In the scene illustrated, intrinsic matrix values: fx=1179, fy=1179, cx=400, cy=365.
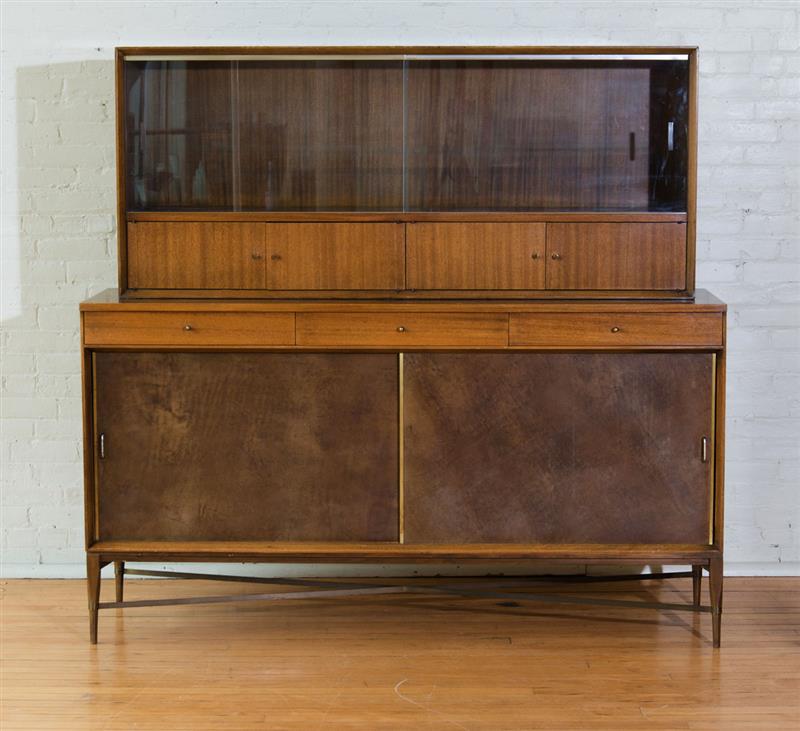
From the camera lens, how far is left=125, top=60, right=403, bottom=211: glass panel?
363cm

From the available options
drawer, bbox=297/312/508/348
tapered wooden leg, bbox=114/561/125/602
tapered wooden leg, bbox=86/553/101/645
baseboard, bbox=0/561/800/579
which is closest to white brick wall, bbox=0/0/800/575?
baseboard, bbox=0/561/800/579

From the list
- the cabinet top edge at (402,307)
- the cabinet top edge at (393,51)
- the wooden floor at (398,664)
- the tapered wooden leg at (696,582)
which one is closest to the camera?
the wooden floor at (398,664)

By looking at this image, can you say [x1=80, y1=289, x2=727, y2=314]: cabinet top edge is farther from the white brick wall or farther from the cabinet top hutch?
the white brick wall

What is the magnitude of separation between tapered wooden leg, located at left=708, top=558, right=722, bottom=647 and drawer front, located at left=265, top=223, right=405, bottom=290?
1255 millimetres

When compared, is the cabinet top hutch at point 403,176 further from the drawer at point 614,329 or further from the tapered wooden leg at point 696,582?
the tapered wooden leg at point 696,582

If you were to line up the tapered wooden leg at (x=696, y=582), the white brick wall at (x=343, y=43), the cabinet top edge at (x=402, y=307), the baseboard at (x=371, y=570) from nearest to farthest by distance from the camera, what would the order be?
the cabinet top edge at (x=402, y=307) → the tapered wooden leg at (x=696, y=582) → the white brick wall at (x=343, y=43) → the baseboard at (x=371, y=570)

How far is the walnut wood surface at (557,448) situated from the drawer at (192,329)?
1.33 ft

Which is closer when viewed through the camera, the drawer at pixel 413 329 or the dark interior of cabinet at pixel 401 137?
the drawer at pixel 413 329

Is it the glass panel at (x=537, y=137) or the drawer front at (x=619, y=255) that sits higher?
the glass panel at (x=537, y=137)

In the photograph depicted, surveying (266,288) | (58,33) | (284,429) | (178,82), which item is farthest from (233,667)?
(58,33)

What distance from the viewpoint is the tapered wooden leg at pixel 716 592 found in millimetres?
3445

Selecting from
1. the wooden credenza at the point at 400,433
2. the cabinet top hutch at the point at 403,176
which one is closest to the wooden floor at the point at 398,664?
the wooden credenza at the point at 400,433

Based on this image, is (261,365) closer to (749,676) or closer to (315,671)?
(315,671)

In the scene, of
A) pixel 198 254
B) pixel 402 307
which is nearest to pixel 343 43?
pixel 198 254
